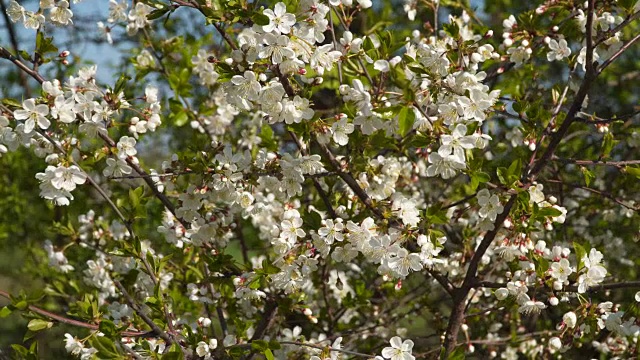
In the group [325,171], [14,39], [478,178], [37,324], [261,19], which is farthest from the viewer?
[14,39]

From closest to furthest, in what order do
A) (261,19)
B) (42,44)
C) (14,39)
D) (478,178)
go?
(261,19)
(478,178)
(42,44)
(14,39)

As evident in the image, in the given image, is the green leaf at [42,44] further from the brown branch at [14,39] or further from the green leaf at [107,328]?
the brown branch at [14,39]

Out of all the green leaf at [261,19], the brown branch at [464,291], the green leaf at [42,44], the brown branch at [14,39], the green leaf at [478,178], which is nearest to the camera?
the green leaf at [261,19]

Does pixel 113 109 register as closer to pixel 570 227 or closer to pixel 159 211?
pixel 159 211

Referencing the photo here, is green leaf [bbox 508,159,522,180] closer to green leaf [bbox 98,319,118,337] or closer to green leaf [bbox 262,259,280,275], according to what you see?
green leaf [bbox 262,259,280,275]

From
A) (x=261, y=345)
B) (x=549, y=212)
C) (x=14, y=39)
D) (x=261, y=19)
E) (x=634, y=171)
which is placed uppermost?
(x=14, y=39)

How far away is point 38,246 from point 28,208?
39 cm

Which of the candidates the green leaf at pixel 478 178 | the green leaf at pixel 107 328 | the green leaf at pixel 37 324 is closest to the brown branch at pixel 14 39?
the green leaf at pixel 37 324

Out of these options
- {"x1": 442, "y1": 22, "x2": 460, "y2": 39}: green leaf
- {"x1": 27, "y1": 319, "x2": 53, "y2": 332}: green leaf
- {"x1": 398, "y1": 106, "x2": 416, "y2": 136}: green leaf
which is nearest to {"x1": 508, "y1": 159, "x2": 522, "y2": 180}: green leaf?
{"x1": 398, "y1": 106, "x2": 416, "y2": 136}: green leaf

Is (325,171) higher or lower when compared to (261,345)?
higher

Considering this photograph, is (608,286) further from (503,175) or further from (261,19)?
(261,19)

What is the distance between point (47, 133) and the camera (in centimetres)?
234

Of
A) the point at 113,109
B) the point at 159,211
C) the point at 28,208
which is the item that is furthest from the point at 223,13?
the point at 28,208

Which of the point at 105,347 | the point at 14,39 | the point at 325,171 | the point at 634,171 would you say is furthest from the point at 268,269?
the point at 14,39
